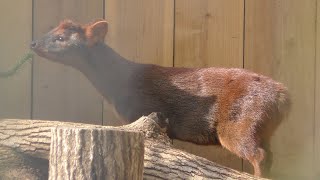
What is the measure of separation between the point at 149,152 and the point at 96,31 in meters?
1.17

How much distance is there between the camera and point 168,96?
395 cm

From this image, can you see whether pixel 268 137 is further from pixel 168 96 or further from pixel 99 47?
pixel 99 47

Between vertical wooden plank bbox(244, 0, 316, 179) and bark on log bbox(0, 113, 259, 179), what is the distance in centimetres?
118

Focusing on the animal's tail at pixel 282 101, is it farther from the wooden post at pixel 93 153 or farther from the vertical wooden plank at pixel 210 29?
the wooden post at pixel 93 153

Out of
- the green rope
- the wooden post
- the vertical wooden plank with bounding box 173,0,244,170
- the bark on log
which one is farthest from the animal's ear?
the wooden post

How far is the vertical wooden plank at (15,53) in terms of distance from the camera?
13.4 feet

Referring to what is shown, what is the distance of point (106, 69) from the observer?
4102 mm

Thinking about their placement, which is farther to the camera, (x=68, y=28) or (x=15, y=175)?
(x=68, y=28)

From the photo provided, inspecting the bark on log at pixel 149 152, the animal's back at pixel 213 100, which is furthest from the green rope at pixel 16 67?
the animal's back at pixel 213 100

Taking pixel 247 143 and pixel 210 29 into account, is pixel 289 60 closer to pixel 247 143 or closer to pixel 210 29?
pixel 210 29

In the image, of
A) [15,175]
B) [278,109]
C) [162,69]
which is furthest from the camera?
[162,69]

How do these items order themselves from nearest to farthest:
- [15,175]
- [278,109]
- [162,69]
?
[15,175]
[278,109]
[162,69]

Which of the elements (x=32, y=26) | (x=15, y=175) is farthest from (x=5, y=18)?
(x=15, y=175)

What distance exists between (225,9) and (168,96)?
704mm
